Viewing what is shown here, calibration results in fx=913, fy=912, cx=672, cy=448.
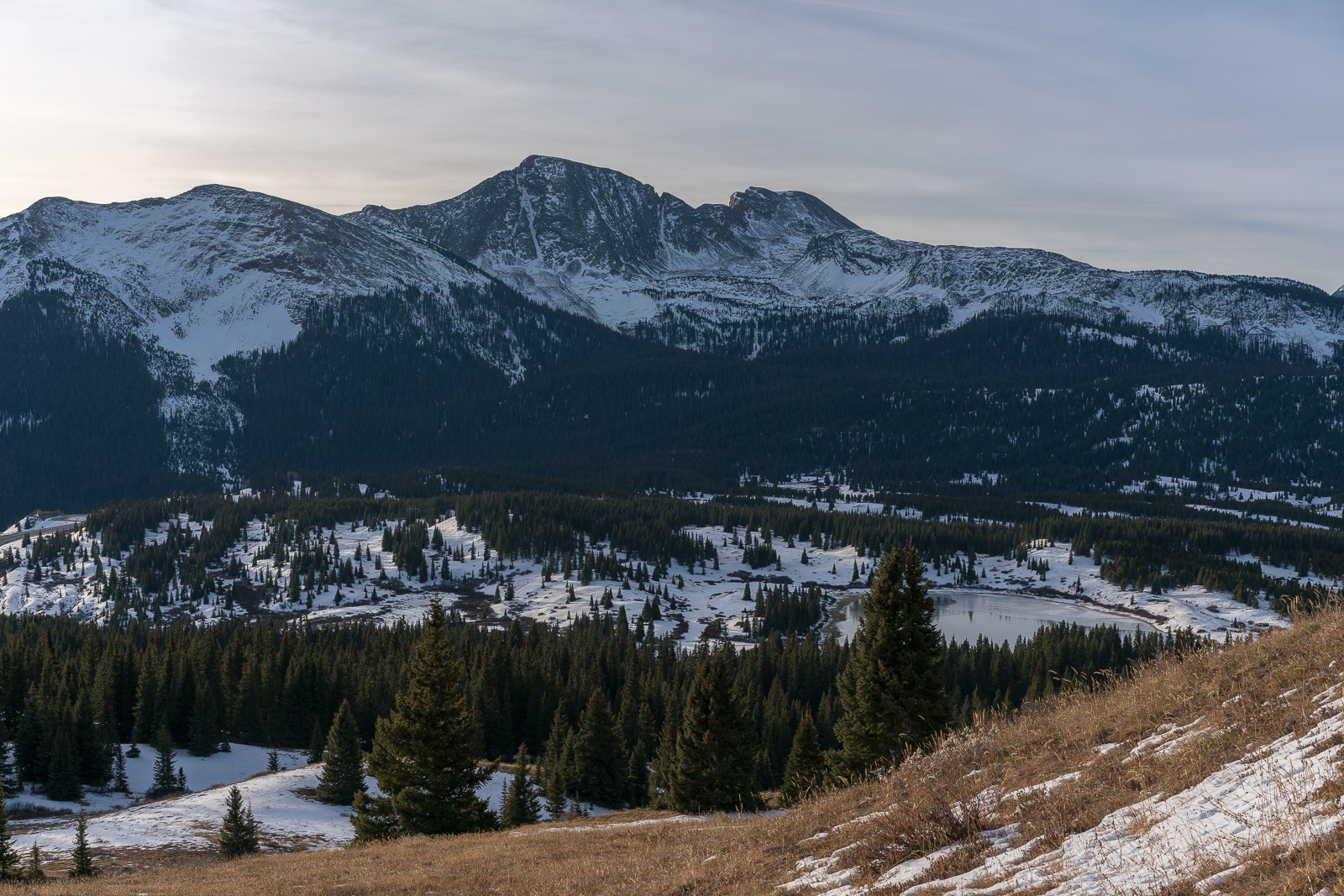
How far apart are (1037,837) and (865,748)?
27564 millimetres

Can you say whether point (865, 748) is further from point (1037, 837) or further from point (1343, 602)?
point (1037, 837)

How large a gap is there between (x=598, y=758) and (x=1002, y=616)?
134 m

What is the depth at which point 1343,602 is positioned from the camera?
20.7 m

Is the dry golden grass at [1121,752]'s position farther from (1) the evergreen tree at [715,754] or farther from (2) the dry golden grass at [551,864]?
(1) the evergreen tree at [715,754]

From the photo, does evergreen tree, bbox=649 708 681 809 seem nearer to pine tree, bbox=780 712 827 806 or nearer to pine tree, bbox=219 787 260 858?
pine tree, bbox=780 712 827 806

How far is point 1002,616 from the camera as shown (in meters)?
180

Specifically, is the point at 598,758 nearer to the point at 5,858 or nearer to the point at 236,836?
the point at 236,836

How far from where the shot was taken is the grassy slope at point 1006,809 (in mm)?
12930

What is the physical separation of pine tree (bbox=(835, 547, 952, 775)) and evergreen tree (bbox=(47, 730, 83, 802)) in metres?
54.5

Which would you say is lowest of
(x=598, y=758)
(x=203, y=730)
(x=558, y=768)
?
(x=203, y=730)

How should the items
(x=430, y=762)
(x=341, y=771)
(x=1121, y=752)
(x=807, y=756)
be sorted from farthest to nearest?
(x=341, y=771), (x=807, y=756), (x=430, y=762), (x=1121, y=752)

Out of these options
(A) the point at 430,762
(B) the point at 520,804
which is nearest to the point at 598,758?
(B) the point at 520,804

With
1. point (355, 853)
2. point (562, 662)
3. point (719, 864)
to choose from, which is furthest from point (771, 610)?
point (719, 864)

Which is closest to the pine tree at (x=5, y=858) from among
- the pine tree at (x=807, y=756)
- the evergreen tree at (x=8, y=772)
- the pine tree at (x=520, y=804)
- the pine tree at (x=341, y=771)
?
the pine tree at (x=341, y=771)
